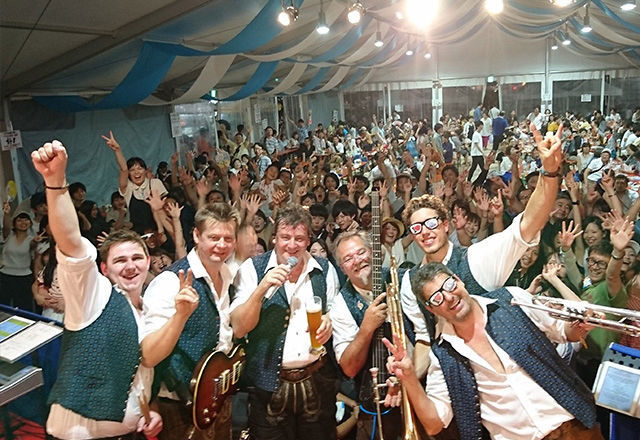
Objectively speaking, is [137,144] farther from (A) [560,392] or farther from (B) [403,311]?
(A) [560,392]

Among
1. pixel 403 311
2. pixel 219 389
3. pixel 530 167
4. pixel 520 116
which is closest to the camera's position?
pixel 219 389

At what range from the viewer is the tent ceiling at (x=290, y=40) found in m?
4.23

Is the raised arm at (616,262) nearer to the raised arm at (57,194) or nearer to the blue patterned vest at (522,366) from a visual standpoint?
the blue patterned vest at (522,366)

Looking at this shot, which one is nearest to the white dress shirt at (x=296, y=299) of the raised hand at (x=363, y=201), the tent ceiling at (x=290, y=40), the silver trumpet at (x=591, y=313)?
the silver trumpet at (x=591, y=313)

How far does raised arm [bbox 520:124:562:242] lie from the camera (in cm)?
173

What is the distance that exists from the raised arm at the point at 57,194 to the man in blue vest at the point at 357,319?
Result: 3.45 ft

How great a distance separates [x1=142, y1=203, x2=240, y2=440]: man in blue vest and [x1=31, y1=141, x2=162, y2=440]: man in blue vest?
0.34ft

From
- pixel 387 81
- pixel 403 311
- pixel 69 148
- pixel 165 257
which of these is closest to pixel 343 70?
pixel 387 81

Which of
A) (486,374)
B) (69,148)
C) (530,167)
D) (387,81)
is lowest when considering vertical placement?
(486,374)

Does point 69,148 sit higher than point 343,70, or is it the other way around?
point 343,70

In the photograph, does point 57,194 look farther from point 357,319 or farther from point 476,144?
point 476,144

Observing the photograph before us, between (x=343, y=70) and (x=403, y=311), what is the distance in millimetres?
6502

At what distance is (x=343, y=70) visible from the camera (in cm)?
792

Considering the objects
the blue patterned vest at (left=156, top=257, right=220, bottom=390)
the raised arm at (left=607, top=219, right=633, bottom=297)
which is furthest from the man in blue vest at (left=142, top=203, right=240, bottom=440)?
the raised arm at (left=607, top=219, right=633, bottom=297)
